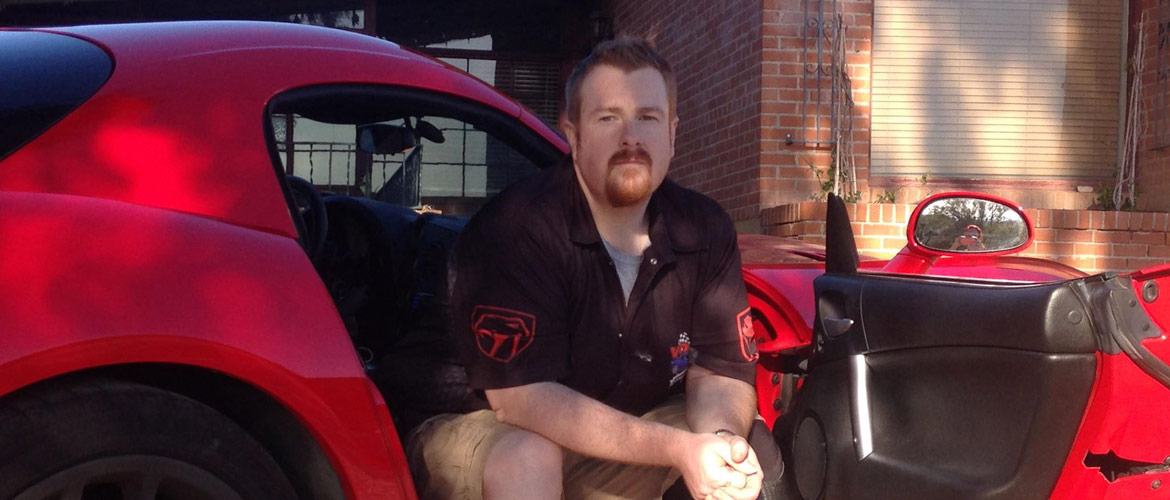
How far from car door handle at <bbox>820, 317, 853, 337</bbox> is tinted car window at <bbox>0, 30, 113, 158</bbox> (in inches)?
56.1

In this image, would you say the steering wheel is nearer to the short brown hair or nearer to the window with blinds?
the short brown hair

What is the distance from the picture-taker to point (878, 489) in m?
2.28

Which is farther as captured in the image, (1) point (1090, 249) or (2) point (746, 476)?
(1) point (1090, 249)

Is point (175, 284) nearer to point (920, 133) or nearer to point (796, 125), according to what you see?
point (796, 125)

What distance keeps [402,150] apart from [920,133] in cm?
605

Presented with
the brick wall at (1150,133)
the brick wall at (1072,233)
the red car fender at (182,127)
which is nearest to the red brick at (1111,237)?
the brick wall at (1072,233)

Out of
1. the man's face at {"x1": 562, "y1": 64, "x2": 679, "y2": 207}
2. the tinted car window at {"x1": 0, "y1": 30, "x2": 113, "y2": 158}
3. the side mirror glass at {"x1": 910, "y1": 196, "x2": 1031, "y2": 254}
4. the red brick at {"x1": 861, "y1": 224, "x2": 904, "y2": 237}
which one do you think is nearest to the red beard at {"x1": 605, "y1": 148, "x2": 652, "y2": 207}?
the man's face at {"x1": 562, "y1": 64, "x2": 679, "y2": 207}

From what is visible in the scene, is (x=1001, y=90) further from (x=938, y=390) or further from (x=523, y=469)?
(x=523, y=469)

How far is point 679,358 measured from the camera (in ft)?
8.16

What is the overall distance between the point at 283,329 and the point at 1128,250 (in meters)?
6.26

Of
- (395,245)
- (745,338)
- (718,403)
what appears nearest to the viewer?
(718,403)

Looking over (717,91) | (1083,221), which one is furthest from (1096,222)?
(717,91)

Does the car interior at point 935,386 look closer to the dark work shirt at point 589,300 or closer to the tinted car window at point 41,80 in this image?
the dark work shirt at point 589,300

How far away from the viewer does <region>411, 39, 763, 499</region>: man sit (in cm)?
222
